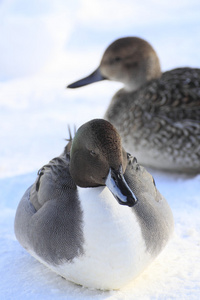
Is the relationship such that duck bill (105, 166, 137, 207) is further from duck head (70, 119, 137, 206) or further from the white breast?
the white breast

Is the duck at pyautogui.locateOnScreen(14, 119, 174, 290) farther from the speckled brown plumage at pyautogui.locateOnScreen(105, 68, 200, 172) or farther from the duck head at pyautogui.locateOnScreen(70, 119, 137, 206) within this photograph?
the speckled brown plumage at pyautogui.locateOnScreen(105, 68, 200, 172)

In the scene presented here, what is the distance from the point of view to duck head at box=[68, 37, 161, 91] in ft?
13.3

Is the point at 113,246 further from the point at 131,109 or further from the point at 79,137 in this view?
the point at 131,109

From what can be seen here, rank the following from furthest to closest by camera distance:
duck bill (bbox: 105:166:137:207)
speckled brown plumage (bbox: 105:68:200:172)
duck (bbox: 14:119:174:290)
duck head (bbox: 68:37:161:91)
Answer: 1. duck head (bbox: 68:37:161:91)
2. speckled brown plumage (bbox: 105:68:200:172)
3. duck (bbox: 14:119:174:290)
4. duck bill (bbox: 105:166:137:207)

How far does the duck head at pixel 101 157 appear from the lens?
1.79m

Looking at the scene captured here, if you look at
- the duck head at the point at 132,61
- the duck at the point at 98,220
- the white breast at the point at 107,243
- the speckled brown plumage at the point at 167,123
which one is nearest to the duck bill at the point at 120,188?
the duck at the point at 98,220

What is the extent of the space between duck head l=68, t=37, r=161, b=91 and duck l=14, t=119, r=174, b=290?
2143 mm

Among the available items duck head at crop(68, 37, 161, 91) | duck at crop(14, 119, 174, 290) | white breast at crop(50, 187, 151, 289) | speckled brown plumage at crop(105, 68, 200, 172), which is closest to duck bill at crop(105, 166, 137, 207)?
duck at crop(14, 119, 174, 290)

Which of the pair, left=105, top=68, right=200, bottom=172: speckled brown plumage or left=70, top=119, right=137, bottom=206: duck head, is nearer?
left=70, top=119, right=137, bottom=206: duck head

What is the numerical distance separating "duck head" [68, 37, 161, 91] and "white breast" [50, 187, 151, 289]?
2345mm

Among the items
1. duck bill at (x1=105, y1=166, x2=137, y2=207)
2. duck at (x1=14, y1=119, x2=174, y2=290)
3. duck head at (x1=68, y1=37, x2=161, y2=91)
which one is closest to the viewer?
duck bill at (x1=105, y1=166, x2=137, y2=207)

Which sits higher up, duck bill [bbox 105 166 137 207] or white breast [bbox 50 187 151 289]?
duck bill [bbox 105 166 137 207]

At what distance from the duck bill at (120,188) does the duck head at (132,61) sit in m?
2.38

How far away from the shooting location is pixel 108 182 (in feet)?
5.93
